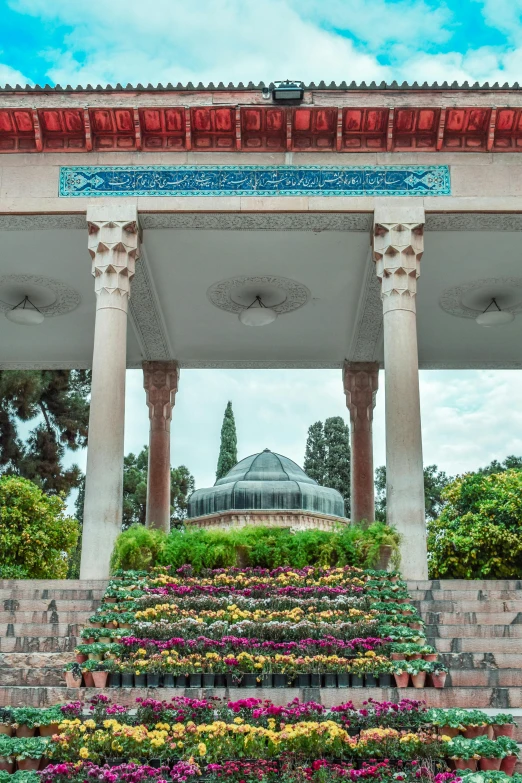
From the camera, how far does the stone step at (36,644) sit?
7.97m

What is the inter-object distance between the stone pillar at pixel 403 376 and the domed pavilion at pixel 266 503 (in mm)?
6962

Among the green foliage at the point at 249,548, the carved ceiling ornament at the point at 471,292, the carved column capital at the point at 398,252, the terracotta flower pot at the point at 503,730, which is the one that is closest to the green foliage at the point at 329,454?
the carved ceiling ornament at the point at 471,292

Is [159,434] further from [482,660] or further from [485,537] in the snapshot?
[482,660]

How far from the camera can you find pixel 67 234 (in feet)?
44.5

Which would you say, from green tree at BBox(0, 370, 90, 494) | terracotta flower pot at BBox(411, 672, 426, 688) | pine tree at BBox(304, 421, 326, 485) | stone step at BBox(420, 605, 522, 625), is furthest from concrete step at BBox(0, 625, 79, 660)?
pine tree at BBox(304, 421, 326, 485)

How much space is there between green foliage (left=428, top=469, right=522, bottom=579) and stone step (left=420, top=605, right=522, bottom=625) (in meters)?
9.43

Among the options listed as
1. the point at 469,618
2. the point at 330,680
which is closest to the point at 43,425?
the point at 469,618

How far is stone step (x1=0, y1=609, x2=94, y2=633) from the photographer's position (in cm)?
872

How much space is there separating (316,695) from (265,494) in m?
12.3

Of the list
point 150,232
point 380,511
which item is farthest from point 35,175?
point 380,511

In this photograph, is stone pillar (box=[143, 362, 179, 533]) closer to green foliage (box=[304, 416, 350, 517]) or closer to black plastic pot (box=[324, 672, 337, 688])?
black plastic pot (box=[324, 672, 337, 688])

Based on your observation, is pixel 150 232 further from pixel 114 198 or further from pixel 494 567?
pixel 494 567

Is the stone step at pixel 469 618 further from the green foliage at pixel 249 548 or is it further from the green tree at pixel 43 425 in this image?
the green tree at pixel 43 425

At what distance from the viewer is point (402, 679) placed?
686 cm
